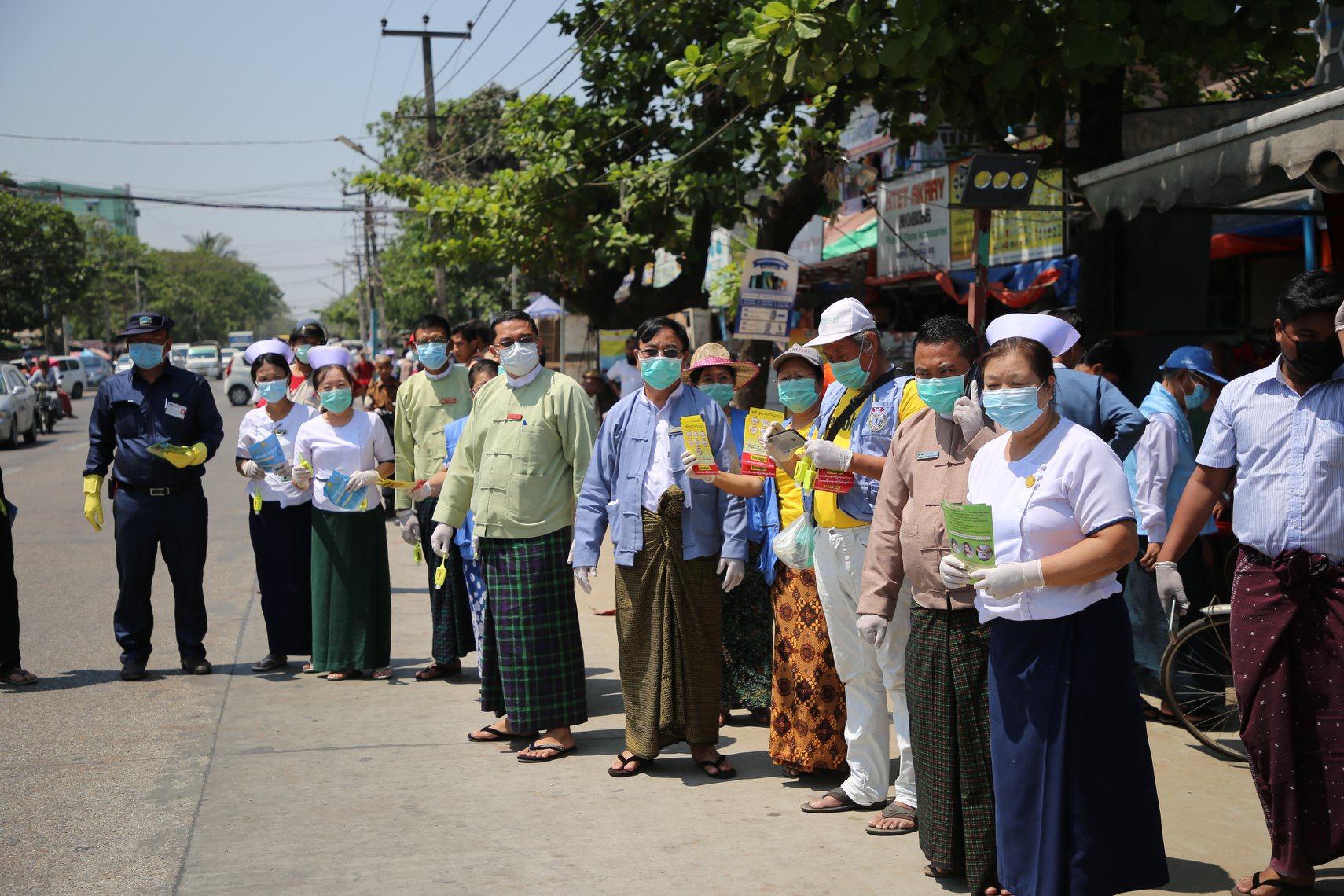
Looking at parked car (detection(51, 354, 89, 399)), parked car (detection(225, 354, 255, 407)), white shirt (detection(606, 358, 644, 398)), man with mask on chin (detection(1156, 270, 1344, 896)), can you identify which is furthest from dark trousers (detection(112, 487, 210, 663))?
parked car (detection(51, 354, 89, 399))

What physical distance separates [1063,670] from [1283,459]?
116 centimetres

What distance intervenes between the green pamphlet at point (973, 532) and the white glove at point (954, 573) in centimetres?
6

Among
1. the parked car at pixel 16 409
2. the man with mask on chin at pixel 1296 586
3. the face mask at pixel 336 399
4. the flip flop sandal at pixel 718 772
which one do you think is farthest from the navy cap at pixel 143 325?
the parked car at pixel 16 409

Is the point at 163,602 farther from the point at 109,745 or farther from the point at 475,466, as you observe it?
the point at 475,466

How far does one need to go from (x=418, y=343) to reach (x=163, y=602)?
13.4 feet

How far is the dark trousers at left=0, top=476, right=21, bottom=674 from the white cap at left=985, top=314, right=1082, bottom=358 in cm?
589

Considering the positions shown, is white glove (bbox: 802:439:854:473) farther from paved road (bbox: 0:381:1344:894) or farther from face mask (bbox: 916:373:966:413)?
paved road (bbox: 0:381:1344:894)

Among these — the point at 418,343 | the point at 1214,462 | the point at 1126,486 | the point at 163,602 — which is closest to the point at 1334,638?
the point at 1214,462

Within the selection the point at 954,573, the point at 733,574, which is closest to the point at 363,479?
the point at 733,574

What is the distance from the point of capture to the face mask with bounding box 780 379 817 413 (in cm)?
533

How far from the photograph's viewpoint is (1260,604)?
410 centimetres

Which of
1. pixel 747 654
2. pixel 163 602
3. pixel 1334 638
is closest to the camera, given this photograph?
pixel 1334 638

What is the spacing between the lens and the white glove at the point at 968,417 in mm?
4086

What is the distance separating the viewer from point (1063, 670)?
11.6 feet
